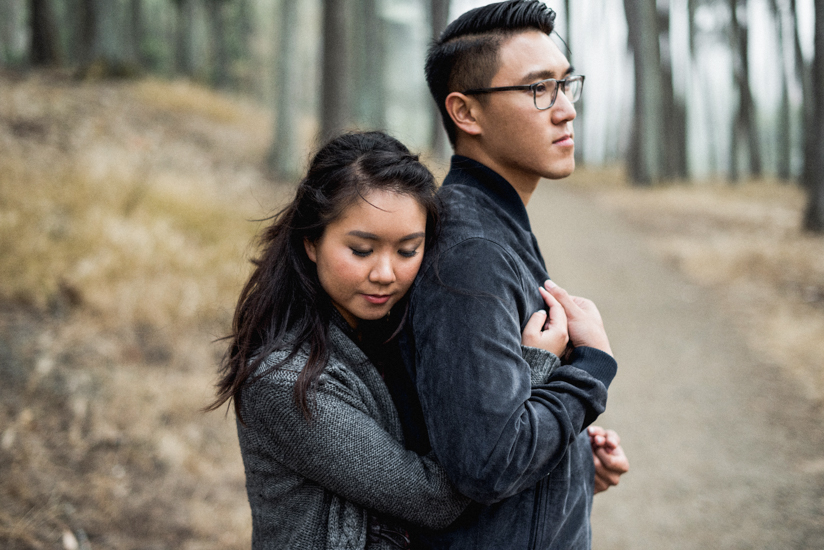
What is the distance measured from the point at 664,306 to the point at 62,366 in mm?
6897

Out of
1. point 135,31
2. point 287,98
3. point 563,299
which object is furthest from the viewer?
point 135,31

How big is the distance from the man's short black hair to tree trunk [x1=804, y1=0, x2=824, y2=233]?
974cm

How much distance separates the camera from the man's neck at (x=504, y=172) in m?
1.75

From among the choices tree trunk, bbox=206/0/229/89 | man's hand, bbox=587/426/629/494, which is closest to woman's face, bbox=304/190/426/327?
man's hand, bbox=587/426/629/494

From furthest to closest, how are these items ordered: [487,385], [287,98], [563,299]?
[287,98] → [563,299] → [487,385]

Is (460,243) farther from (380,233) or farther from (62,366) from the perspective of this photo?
(62,366)

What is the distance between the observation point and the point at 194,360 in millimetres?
5020

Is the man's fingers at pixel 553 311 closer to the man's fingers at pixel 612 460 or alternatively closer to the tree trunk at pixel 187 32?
the man's fingers at pixel 612 460

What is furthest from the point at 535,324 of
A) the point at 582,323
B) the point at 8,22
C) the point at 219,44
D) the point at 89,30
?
the point at 8,22

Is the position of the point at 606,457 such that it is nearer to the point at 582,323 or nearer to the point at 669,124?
the point at 582,323

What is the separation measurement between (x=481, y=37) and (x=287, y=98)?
35.0ft

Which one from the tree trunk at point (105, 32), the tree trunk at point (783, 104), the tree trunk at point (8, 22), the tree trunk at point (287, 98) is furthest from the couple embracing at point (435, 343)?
the tree trunk at point (8, 22)

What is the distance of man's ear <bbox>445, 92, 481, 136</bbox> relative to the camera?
68.4 inches

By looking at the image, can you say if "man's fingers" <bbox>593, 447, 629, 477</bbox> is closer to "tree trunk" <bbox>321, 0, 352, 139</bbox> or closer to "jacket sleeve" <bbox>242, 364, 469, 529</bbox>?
"jacket sleeve" <bbox>242, 364, 469, 529</bbox>
